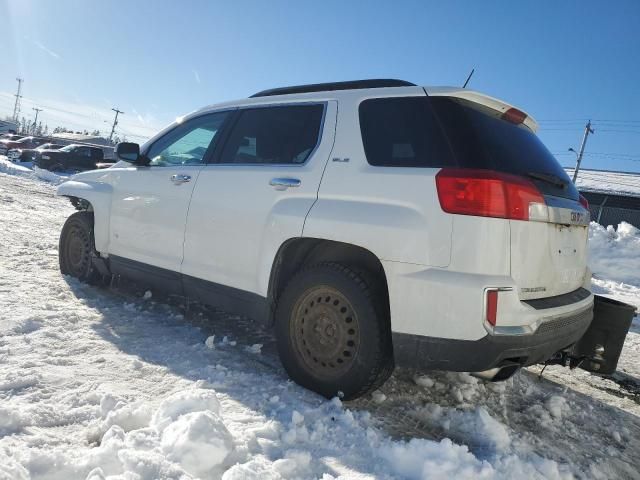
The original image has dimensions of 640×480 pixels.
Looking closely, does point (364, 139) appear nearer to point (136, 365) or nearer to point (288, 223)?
point (288, 223)

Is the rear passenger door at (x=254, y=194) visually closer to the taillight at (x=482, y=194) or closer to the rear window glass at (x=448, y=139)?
the rear window glass at (x=448, y=139)

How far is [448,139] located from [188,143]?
8.00 ft

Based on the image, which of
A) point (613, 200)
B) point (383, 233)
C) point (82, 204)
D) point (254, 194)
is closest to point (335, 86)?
point (254, 194)

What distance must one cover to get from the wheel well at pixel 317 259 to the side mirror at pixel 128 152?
205 centimetres

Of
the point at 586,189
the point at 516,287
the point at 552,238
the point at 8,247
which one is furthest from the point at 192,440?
the point at 586,189

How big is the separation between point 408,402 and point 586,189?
29.7 m

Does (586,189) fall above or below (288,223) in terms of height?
above

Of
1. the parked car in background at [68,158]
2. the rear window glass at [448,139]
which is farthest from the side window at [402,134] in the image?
the parked car in background at [68,158]

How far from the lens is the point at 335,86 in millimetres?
3273

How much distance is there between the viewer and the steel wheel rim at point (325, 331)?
269cm

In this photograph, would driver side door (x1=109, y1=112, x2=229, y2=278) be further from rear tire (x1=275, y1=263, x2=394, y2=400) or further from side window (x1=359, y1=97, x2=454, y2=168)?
side window (x1=359, y1=97, x2=454, y2=168)

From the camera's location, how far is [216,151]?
371 centimetres

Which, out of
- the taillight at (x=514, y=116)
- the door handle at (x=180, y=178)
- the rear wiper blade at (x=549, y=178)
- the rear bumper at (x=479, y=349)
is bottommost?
the rear bumper at (x=479, y=349)

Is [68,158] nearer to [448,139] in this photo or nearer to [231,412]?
[231,412]
